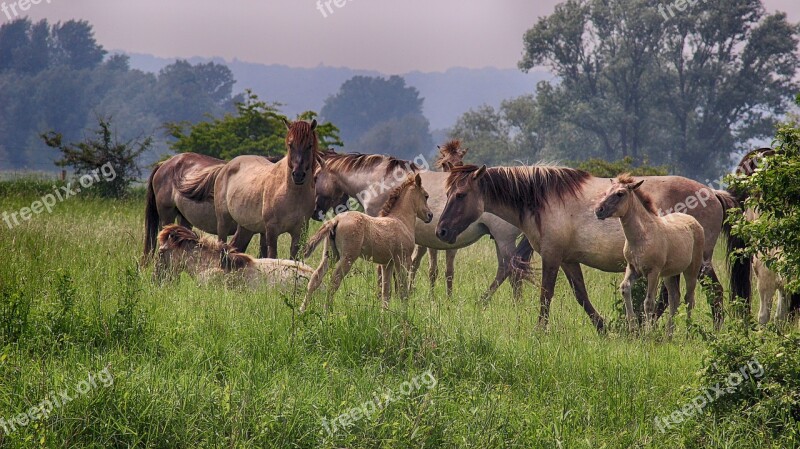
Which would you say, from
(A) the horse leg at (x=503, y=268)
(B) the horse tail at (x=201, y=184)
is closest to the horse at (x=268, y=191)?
(B) the horse tail at (x=201, y=184)

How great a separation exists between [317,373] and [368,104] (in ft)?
549

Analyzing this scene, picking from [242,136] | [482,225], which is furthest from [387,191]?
[242,136]

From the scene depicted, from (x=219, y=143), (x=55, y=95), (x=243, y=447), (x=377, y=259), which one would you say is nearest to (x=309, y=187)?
(x=377, y=259)

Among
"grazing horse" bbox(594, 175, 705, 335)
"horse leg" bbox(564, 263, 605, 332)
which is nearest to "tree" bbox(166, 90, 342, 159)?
"horse leg" bbox(564, 263, 605, 332)

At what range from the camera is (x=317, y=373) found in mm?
6867

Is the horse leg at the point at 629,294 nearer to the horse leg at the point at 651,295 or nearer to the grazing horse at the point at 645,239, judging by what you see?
the grazing horse at the point at 645,239

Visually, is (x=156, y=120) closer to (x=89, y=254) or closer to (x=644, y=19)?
(x=644, y=19)

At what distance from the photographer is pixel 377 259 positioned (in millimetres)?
9445

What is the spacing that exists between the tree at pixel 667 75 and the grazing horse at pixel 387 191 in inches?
2050

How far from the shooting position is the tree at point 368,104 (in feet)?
563

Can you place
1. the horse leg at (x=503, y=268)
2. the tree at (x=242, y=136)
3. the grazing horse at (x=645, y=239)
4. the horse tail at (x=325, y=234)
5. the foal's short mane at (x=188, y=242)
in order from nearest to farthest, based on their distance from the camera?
the grazing horse at (x=645, y=239) → the horse tail at (x=325, y=234) → the foal's short mane at (x=188, y=242) → the horse leg at (x=503, y=268) → the tree at (x=242, y=136)

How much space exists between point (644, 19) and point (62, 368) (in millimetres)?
62549

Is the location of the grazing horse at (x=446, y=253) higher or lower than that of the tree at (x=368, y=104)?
higher

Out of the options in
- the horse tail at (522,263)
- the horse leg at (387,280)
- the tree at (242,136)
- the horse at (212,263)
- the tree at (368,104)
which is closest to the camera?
the horse leg at (387,280)
